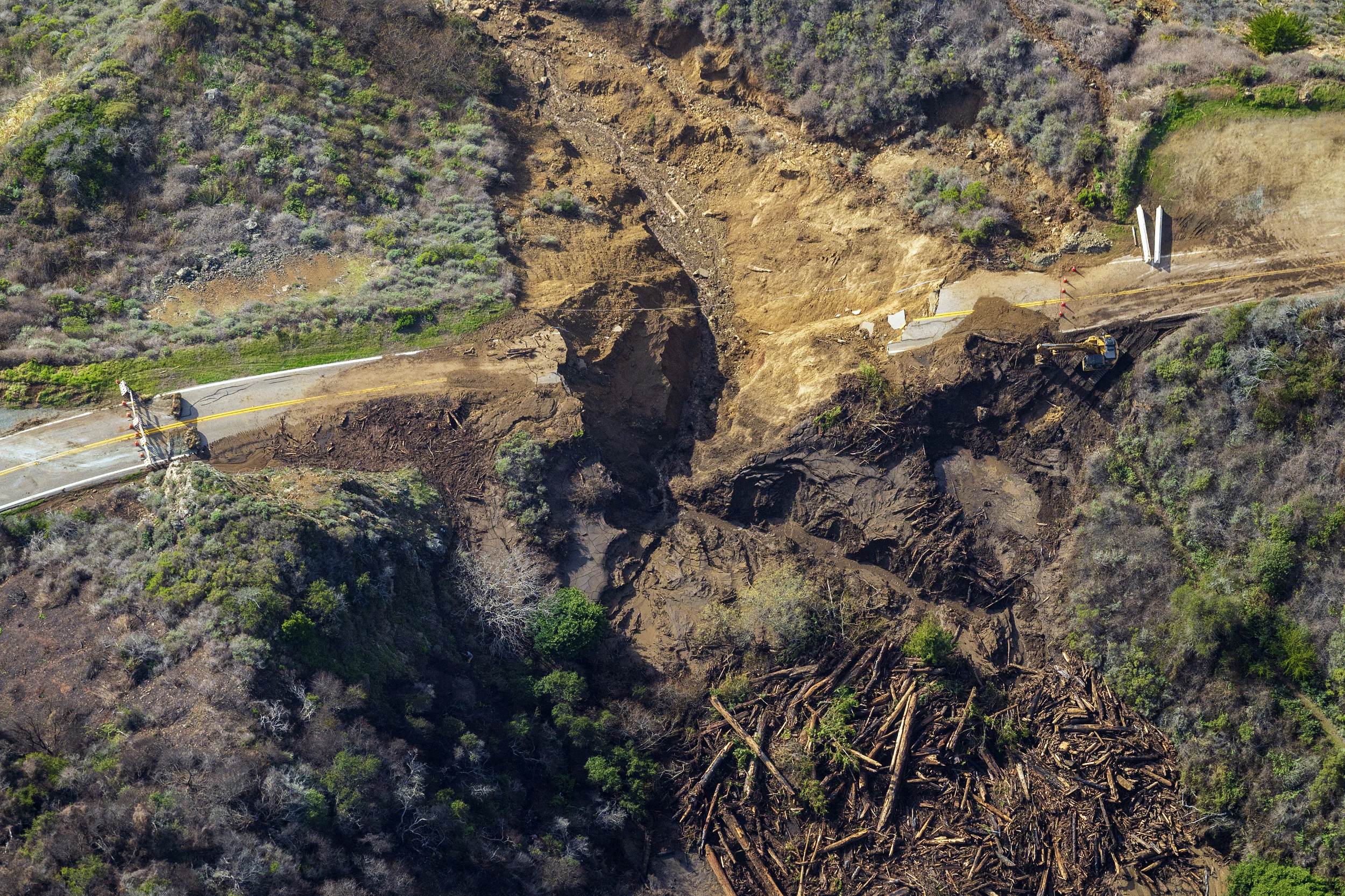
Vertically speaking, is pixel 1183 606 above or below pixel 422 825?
below

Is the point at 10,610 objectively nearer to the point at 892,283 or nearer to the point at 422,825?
the point at 422,825

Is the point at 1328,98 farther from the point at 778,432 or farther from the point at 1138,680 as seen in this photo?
the point at 778,432

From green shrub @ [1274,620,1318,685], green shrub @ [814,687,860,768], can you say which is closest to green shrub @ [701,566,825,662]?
green shrub @ [814,687,860,768]

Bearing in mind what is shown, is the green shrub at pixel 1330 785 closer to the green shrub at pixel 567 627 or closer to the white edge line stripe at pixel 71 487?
the green shrub at pixel 567 627

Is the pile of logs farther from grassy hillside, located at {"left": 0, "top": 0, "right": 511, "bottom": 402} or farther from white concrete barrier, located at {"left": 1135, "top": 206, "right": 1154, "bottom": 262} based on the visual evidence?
grassy hillside, located at {"left": 0, "top": 0, "right": 511, "bottom": 402}

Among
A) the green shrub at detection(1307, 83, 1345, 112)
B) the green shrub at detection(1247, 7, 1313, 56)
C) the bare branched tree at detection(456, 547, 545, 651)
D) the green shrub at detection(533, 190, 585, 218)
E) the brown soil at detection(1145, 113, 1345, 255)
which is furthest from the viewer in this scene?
the green shrub at detection(533, 190, 585, 218)

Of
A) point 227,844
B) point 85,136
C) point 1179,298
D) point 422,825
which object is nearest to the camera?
point 227,844

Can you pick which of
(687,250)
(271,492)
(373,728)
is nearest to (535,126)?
(687,250)

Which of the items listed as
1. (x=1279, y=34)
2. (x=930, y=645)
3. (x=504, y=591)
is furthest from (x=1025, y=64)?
(x=504, y=591)
